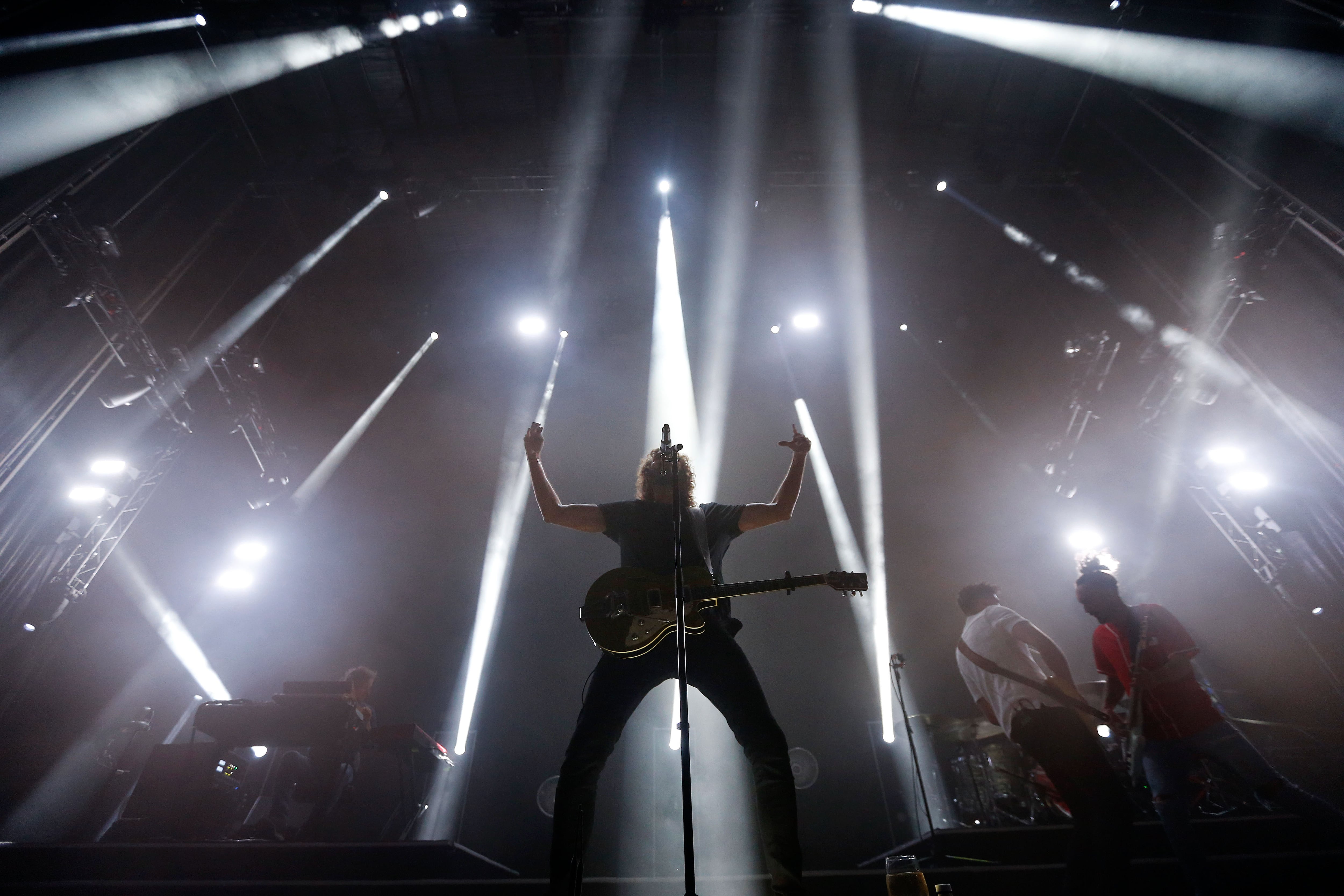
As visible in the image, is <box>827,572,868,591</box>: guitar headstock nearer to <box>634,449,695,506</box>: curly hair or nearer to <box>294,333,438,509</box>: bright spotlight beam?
<box>634,449,695,506</box>: curly hair

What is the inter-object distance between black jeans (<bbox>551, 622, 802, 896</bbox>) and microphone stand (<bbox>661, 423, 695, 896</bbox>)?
20cm

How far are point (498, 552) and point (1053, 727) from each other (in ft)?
20.9

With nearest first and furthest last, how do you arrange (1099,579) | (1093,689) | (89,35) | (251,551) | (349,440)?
(1099,579) < (89,35) < (1093,689) < (251,551) < (349,440)

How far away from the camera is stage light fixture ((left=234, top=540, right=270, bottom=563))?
646 cm

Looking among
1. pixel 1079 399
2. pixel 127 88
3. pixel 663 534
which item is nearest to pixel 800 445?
pixel 663 534

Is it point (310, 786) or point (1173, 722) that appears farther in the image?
point (310, 786)

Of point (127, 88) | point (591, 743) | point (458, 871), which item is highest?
point (127, 88)

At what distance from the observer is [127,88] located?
483cm

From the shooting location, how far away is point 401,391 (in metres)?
8.61

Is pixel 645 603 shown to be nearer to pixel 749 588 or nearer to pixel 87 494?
pixel 749 588

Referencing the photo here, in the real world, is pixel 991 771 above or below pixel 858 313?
below

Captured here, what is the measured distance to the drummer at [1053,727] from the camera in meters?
2.05

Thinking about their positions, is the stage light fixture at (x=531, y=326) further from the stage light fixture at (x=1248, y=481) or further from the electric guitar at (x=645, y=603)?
the stage light fixture at (x=1248, y=481)

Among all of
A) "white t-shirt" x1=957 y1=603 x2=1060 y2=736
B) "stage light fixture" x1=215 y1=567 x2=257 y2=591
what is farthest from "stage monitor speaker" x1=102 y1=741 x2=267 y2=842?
"white t-shirt" x1=957 y1=603 x2=1060 y2=736
